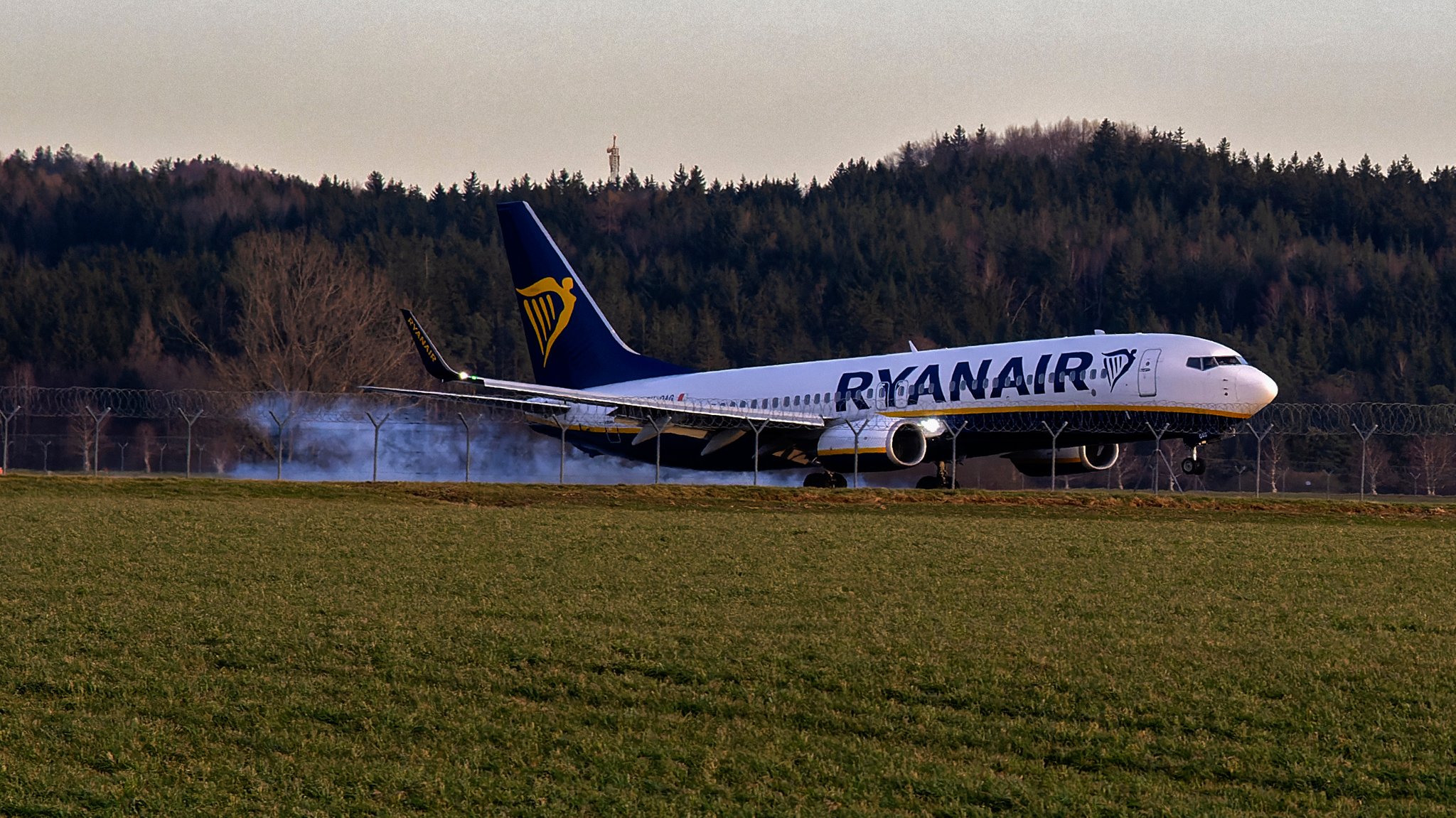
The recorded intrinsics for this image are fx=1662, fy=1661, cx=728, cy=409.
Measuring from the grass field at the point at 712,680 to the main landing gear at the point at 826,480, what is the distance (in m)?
25.1

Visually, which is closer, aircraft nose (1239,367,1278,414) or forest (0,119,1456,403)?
aircraft nose (1239,367,1278,414)

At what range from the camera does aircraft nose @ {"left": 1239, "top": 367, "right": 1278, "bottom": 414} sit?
143 ft

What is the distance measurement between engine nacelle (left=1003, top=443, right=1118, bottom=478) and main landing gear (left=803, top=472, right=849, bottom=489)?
5307 mm

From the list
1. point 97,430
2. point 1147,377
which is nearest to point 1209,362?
point 1147,377

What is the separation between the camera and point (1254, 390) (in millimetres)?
43562

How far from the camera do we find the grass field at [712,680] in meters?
11.4

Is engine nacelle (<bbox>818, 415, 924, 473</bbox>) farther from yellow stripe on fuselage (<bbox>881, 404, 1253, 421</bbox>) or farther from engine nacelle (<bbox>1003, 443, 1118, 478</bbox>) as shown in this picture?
engine nacelle (<bbox>1003, 443, 1118, 478</bbox>)

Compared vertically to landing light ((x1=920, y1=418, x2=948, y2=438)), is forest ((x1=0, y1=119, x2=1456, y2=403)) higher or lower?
higher

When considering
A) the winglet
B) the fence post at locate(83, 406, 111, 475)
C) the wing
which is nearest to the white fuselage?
the wing

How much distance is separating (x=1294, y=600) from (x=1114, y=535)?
10455 mm

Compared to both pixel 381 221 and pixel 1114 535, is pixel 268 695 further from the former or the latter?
pixel 381 221

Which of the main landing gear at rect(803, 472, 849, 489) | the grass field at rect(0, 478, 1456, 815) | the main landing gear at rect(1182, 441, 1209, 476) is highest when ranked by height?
the main landing gear at rect(1182, 441, 1209, 476)

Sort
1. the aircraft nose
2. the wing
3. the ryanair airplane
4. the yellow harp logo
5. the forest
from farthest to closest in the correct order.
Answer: the forest
the yellow harp logo
the wing
the ryanair airplane
the aircraft nose

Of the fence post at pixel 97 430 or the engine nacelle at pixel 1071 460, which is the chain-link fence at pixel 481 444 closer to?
the fence post at pixel 97 430
